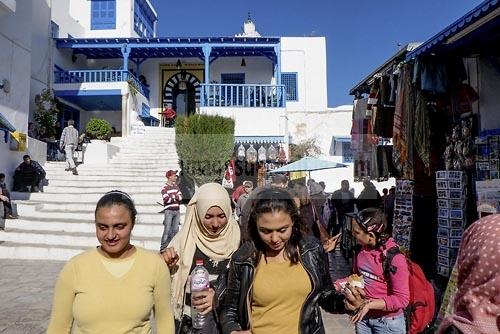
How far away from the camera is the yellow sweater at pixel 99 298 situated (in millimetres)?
1854

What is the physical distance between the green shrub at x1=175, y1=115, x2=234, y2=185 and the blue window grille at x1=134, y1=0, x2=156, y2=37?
13348 millimetres

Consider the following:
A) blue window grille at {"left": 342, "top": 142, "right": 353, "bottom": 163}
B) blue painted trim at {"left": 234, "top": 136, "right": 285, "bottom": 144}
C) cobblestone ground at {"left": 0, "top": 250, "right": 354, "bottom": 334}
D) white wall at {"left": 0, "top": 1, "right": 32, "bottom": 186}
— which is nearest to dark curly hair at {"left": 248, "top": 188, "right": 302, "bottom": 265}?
cobblestone ground at {"left": 0, "top": 250, "right": 354, "bottom": 334}

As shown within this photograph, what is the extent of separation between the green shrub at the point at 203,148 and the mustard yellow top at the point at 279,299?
9538mm

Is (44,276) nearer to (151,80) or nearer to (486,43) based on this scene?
(486,43)

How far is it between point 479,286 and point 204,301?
4.43ft

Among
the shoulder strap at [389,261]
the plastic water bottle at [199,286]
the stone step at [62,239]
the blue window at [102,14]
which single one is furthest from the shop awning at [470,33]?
the blue window at [102,14]

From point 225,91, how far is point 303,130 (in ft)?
21.7

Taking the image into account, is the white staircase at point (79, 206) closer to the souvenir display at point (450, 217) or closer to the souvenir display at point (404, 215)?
the souvenir display at point (404, 215)

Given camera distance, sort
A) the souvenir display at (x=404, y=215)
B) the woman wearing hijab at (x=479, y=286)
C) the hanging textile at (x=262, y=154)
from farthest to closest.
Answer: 1. the hanging textile at (x=262, y=154)
2. the souvenir display at (x=404, y=215)
3. the woman wearing hijab at (x=479, y=286)

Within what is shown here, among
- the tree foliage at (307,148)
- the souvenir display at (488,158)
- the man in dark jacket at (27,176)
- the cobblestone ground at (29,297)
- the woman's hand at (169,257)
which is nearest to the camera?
the woman's hand at (169,257)

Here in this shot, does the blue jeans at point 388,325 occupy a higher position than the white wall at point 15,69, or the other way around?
the white wall at point 15,69

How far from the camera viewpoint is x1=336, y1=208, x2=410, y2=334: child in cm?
248

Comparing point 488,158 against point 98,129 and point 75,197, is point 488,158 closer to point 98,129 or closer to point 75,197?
point 75,197

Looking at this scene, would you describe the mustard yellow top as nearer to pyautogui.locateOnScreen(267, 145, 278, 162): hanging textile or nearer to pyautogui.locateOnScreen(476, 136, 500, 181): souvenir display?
pyautogui.locateOnScreen(476, 136, 500, 181): souvenir display
